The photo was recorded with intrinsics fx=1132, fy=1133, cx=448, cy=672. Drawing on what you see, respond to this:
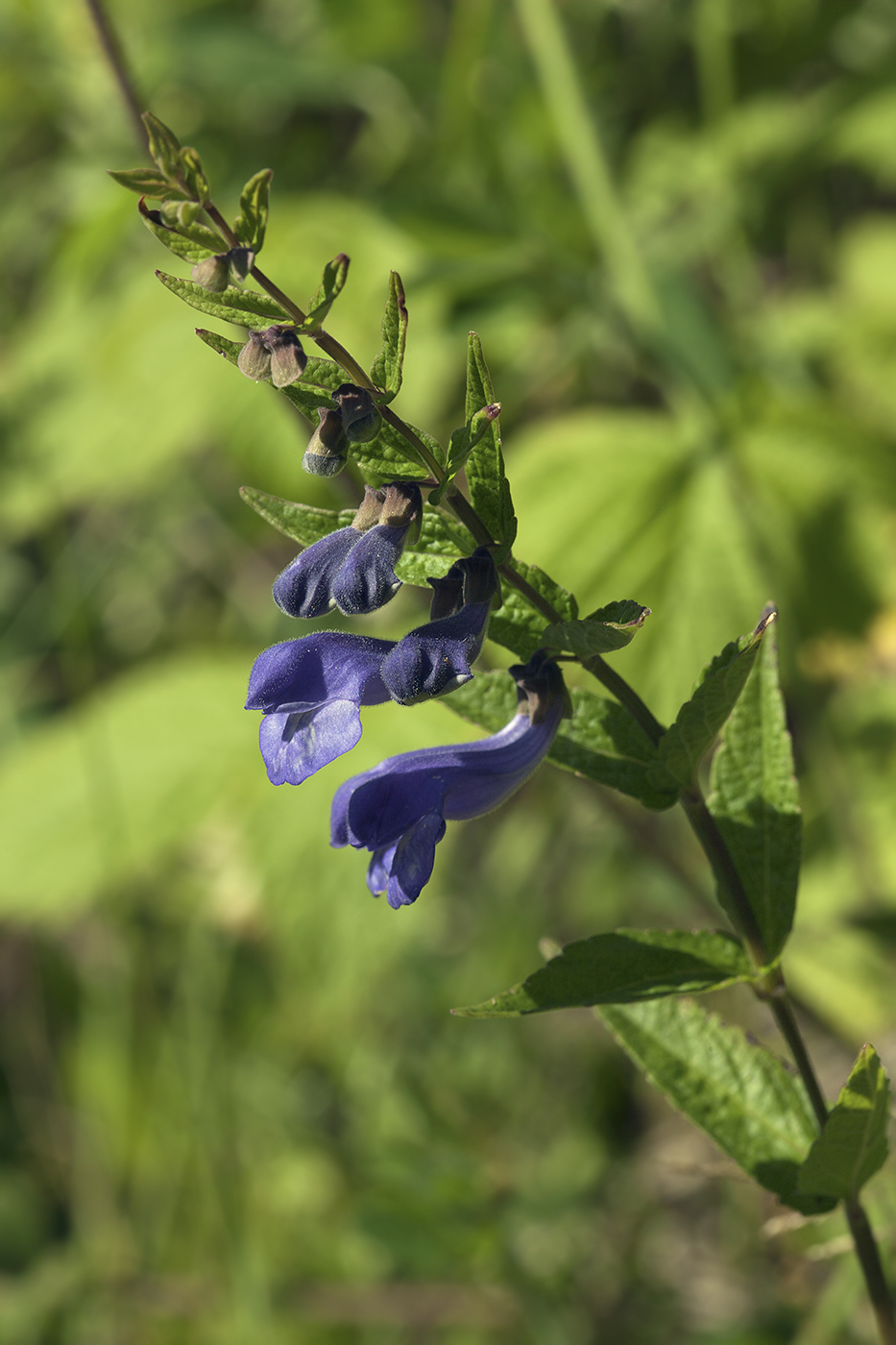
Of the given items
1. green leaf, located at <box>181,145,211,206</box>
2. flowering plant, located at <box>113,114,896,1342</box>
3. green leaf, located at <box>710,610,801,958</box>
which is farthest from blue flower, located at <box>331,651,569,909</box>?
green leaf, located at <box>181,145,211,206</box>

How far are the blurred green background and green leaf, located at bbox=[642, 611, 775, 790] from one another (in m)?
1.00

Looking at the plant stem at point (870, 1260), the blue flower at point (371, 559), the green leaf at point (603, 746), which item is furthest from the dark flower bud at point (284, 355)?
the plant stem at point (870, 1260)

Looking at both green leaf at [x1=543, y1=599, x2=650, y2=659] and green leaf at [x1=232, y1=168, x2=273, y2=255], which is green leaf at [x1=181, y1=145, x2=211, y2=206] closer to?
green leaf at [x1=232, y1=168, x2=273, y2=255]

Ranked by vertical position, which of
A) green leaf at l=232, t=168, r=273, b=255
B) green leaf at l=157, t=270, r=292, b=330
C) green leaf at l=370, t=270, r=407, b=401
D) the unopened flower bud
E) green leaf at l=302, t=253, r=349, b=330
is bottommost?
green leaf at l=370, t=270, r=407, b=401

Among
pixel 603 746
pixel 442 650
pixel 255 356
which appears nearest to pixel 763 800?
pixel 603 746

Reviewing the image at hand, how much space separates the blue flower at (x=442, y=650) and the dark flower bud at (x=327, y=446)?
0.12 m

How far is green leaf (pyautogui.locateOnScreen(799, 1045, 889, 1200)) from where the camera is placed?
0.89 meters

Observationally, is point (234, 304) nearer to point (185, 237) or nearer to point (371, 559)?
point (185, 237)

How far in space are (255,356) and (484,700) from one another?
0.38 meters

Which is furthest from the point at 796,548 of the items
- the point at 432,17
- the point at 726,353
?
the point at 432,17

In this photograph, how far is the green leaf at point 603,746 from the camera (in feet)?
3.23

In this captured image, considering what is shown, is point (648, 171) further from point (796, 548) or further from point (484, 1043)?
point (484, 1043)

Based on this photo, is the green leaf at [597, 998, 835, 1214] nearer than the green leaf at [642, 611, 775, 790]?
No

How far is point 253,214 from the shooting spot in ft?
2.71
